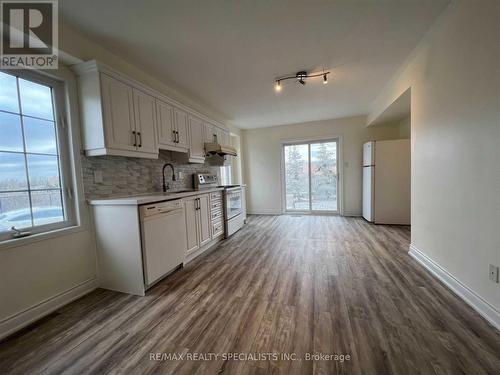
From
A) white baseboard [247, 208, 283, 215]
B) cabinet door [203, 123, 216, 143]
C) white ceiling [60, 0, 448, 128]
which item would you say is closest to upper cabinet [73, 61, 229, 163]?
white ceiling [60, 0, 448, 128]

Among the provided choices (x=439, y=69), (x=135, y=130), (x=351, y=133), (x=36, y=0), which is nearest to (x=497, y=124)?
(x=439, y=69)

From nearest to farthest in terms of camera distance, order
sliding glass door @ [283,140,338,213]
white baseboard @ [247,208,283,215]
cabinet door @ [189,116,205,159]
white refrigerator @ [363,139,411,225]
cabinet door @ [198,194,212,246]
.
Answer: cabinet door @ [198,194,212,246] → cabinet door @ [189,116,205,159] → white refrigerator @ [363,139,411,225] → sliding glass door @ [283,140,338,213] → white baseboard @ [247,208,283,215]

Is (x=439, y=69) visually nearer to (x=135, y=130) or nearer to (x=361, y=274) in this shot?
(x=361, y=274)

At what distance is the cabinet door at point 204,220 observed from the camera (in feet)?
9.78

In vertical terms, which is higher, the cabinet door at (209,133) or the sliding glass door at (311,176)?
the cabinet door at (209,133)

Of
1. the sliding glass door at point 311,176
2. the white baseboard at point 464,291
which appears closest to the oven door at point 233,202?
the sliding glass door at point 311,176

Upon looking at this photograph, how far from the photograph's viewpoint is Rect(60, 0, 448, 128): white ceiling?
1.73 metres

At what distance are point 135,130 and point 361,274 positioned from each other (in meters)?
2.99

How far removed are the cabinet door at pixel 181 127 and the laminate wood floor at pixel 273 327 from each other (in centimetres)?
184

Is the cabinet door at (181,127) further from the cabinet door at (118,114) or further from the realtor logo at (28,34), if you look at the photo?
the realtor logo at (28,34)

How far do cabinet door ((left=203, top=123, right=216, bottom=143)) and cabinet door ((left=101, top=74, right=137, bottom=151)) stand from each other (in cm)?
153

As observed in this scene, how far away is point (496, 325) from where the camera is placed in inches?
55.5

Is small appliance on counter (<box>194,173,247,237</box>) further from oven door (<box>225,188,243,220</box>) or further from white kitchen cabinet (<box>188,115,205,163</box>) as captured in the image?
white kitchen cabinet (<box>188,115,205,163</box>)

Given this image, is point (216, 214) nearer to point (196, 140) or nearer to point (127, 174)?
point (196, 140)
